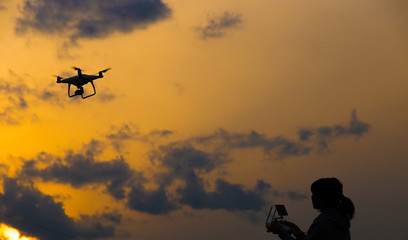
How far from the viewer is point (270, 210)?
391 inches

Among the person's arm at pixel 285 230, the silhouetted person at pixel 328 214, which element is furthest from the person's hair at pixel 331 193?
the person's arm at pixel 285 230

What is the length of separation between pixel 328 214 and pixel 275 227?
1.09 meters

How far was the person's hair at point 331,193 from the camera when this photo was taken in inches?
387

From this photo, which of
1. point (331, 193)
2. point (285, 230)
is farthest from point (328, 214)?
point (285, 230)

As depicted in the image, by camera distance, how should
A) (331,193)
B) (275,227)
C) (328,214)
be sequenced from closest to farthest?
(328,214), (331,193), (275,227)

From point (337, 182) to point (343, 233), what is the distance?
3.26 ft

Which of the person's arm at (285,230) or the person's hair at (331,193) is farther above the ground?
the person's hair at (331,193)

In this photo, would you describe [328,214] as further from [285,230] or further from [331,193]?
[285,230]

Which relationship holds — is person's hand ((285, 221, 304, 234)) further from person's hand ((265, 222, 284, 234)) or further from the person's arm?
person's hand ((265, 222, 284, 234))

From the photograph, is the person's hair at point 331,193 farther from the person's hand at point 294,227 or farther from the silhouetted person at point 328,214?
the person's hand at point 294,227

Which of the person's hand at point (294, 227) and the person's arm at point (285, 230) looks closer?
the person's arm at point (285, 230)

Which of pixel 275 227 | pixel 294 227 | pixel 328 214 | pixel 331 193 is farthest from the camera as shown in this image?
pixel 294 227

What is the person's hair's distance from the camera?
32.2ft

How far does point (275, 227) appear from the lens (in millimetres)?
10031
